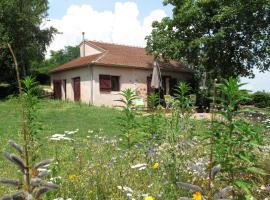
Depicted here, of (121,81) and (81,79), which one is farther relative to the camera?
(81,79)

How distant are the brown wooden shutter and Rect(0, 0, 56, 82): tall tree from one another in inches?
252

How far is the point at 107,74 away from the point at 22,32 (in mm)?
7179

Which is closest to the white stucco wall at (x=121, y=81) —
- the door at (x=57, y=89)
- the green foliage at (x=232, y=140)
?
the door at (x=57, y=89)

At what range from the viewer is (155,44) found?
27.9 metres

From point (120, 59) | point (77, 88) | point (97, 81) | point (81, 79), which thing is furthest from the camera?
point (77, 88)

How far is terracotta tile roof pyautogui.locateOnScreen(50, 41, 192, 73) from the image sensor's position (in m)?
28.3

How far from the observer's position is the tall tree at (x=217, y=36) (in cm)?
2580

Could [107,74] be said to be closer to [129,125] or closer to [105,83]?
[105,83]

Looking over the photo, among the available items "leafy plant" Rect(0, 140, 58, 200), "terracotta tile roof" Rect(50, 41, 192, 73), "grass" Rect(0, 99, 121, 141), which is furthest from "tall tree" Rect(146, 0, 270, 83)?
"leafy plant" Rect(0, 140, 58, 200)

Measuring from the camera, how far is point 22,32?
99.6 feet

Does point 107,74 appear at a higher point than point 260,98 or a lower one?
higher

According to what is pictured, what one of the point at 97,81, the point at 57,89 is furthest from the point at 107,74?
the point at 57,89

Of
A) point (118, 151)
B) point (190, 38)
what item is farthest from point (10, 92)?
point (118, 151)

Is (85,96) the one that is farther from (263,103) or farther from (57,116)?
(263,103)
